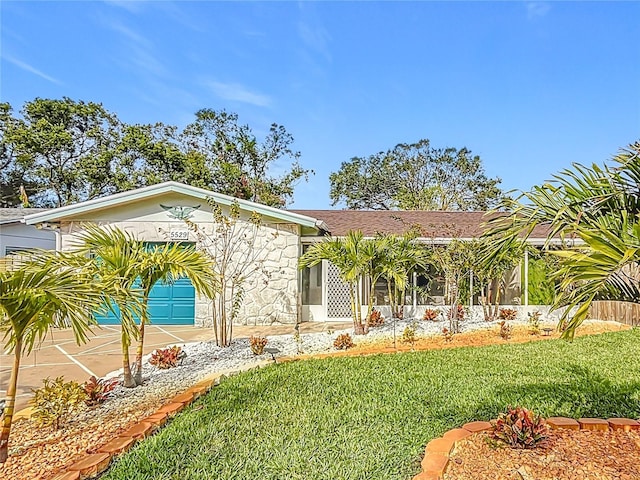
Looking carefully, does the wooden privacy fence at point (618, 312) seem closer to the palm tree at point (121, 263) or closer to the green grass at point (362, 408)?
the green grass at point (362, 408)

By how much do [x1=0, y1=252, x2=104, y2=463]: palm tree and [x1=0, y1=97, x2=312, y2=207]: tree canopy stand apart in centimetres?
2360

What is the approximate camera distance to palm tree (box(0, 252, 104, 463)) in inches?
142

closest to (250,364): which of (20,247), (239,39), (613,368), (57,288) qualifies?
(57,288)

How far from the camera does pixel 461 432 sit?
4.30m

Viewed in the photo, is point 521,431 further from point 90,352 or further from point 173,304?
point 173,304

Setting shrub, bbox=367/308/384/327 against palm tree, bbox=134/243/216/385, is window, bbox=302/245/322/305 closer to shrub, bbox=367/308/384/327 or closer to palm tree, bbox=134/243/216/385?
shrub, bbox=367/308/384/327

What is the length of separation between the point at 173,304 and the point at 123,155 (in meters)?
19.2

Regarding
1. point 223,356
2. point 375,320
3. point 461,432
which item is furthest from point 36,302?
point 375,320

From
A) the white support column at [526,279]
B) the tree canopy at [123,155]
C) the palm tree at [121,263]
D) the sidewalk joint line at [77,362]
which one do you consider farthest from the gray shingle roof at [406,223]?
the tree canopy at [123,155]

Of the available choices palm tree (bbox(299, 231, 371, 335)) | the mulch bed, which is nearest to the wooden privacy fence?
palm tree (bbox(299, 231, 371, 335))

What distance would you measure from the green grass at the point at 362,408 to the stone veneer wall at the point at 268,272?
5924 millimetres

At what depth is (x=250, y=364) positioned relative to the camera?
26.4ft

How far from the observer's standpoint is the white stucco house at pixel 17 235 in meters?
18.2

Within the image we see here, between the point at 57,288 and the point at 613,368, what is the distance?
8.23 m
